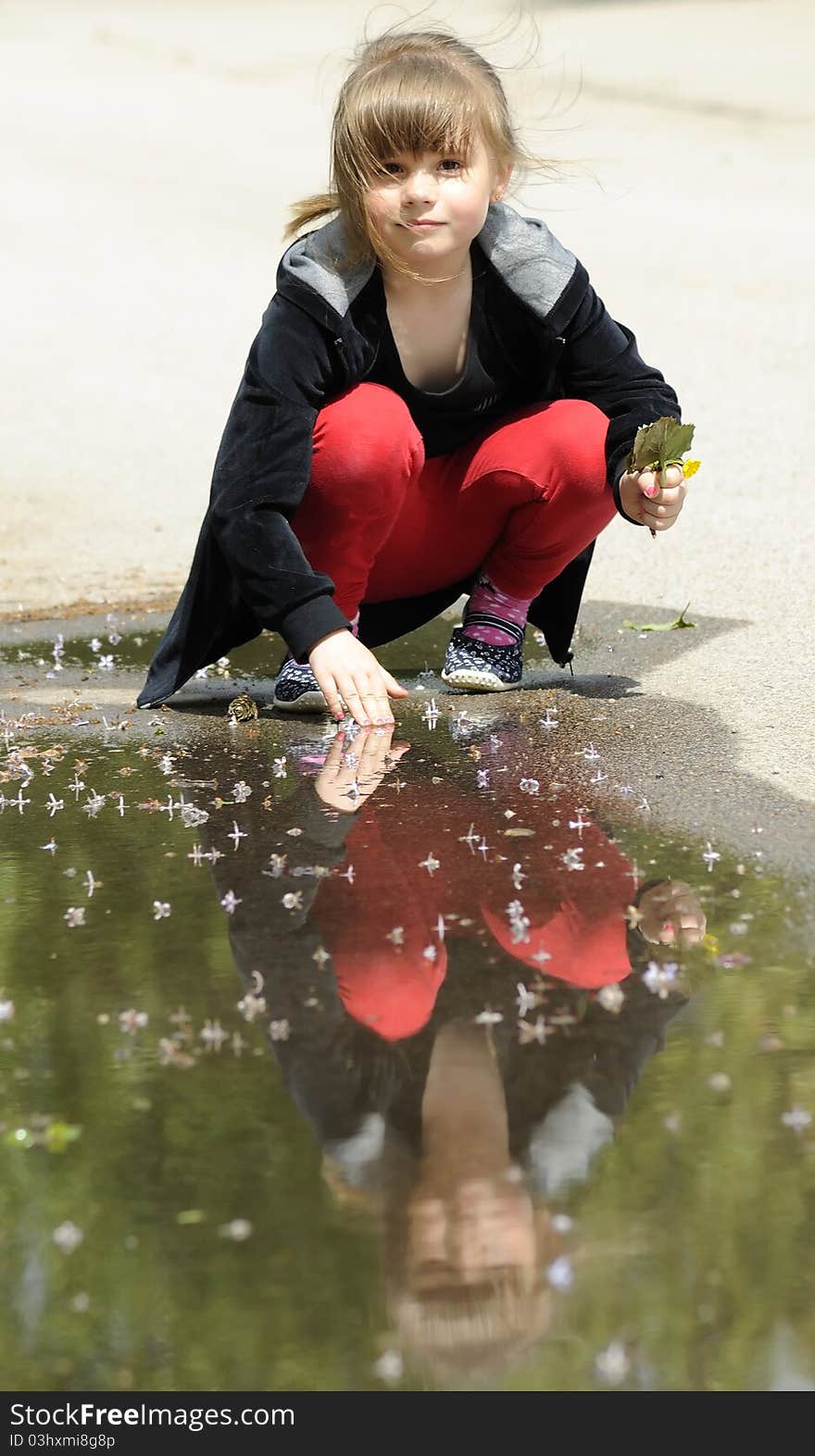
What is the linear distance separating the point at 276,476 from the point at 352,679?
54cm

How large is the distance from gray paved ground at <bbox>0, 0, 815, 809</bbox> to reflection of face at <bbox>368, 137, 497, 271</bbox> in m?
0.23

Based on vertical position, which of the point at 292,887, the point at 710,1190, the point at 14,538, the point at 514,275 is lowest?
the point at 14,538

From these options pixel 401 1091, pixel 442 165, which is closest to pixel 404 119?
pixel 442 165

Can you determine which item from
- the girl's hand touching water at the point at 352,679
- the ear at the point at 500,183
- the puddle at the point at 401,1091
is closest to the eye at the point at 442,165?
the ear at the point at 500,183

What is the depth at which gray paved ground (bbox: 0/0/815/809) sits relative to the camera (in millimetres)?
4816

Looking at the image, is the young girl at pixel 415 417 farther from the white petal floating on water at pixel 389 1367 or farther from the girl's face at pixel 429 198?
the white petal floating on water at pixel 389 1367

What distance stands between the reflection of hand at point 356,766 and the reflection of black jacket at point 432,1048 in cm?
56

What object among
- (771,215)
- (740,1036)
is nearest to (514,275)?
(740,1036)

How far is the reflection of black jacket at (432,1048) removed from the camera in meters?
2.14

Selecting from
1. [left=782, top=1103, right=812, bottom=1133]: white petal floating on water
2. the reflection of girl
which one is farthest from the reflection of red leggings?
[left=782, top=1103, right=812, bottom=1133]: white petal floating on water

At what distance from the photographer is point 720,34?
91.7ft

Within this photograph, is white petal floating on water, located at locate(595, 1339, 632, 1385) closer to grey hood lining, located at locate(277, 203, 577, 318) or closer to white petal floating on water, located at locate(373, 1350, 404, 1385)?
white petal floating on water, located at locate(373, 1350, 404, 1385)
